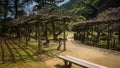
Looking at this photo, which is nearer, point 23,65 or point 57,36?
point 23,65

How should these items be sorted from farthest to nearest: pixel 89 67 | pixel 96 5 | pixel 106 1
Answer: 1. pixel 96 5
2. pixel 106 1
3. pixel 89 67

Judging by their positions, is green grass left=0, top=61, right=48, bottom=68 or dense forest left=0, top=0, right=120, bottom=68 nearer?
green grass left=0, top=61, right=48, bottom=68

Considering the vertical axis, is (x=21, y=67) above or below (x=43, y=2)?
below

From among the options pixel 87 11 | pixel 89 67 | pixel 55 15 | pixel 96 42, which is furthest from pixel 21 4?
pixel 89 67

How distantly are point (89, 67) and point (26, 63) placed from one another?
14.7 ft

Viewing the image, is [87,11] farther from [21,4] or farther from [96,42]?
[96,42]

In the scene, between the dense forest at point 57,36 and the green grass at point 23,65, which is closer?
the green grass at point 23,65

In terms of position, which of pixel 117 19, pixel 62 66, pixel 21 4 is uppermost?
pixel 21 4

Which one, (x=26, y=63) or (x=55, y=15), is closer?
(x=26, y=63)

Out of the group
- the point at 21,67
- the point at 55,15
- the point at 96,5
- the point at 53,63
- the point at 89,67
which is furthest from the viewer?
the point at 96,5

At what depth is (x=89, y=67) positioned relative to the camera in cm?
801

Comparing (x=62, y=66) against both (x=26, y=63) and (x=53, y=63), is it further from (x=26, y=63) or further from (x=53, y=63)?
(x=26, y=63)

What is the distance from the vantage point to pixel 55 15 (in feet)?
47.5

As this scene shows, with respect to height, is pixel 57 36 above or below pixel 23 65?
above
